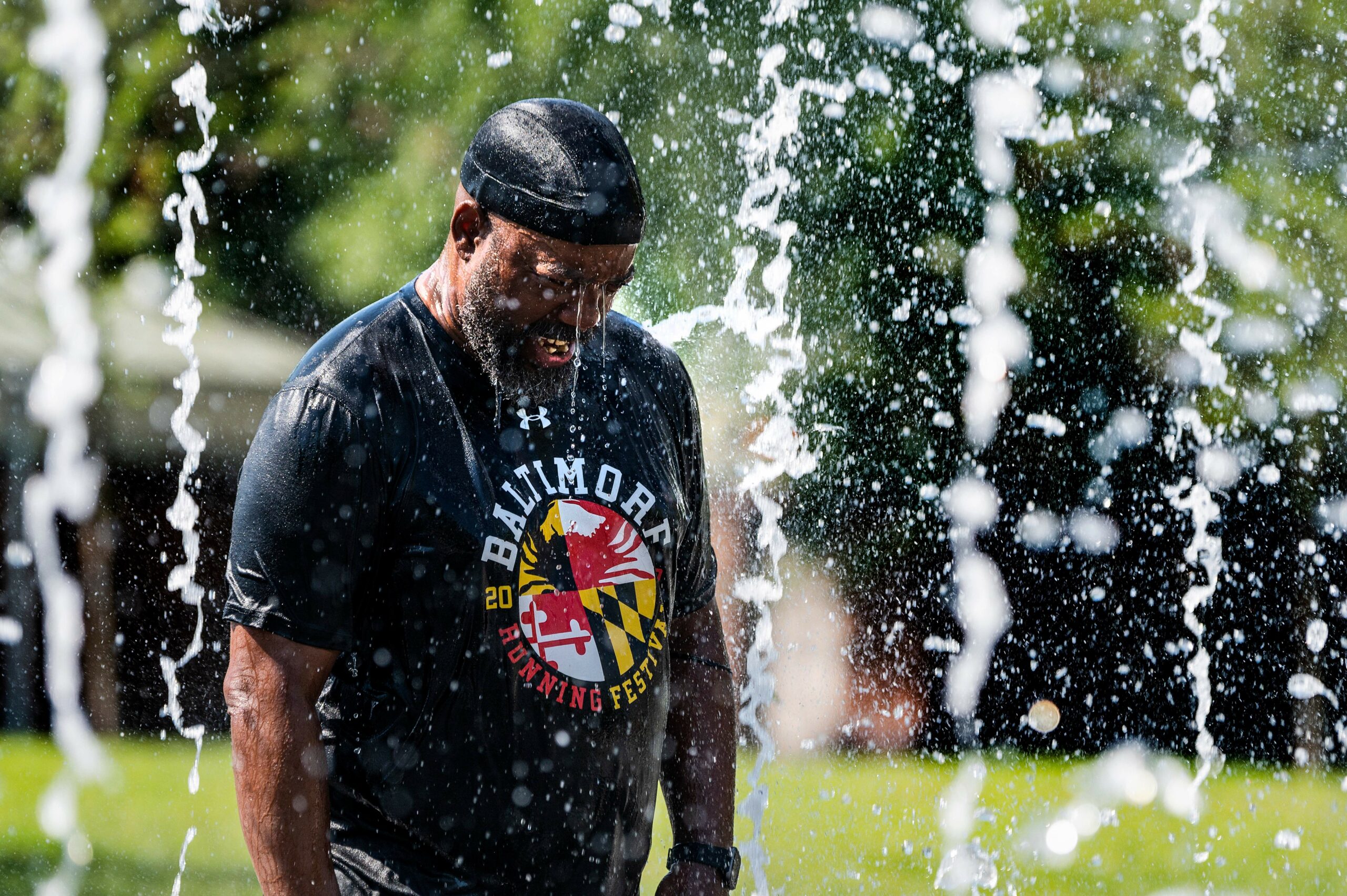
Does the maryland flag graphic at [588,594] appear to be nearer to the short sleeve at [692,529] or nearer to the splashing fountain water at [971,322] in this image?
the short sleeve at [692,529]

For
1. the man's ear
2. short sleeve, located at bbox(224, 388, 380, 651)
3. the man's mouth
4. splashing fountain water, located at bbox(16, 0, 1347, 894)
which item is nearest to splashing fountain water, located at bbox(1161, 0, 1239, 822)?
splashing fountain water, located at bbox(16, 0, 1347, 894)

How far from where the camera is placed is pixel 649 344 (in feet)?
6.77

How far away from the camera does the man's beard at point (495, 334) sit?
177 centimetres

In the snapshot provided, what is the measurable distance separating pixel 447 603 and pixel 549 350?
36cm

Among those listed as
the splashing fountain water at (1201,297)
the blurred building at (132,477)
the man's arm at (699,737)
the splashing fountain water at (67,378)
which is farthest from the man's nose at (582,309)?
the blurred building at (132,477)

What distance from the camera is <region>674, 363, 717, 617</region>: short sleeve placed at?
2031mm

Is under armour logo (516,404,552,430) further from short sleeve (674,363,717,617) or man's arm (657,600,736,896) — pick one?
man's arm (657,600,736,896)

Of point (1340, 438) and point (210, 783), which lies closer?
point (210, 783)

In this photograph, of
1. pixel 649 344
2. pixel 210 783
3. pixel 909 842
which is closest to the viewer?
pixel 649 344

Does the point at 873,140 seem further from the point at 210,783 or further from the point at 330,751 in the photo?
the point at 330,751

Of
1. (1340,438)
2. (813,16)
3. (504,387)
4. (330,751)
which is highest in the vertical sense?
(813,16)

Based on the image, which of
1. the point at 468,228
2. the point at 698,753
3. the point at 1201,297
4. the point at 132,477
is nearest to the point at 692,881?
the point at 698,753

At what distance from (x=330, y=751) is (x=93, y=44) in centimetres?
888

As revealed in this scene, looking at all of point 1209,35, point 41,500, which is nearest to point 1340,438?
point 1209,35
